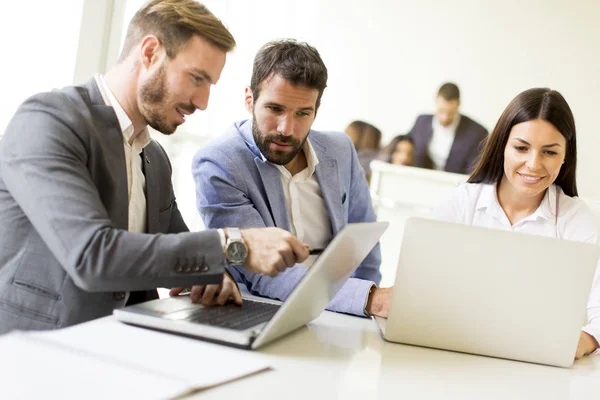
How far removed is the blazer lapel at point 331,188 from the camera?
Result: 2.03 metres

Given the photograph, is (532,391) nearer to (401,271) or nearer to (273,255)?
(401,271)

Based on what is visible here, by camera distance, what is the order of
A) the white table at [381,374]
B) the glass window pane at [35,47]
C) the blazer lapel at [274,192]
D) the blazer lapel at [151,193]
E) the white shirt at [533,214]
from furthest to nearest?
1. the glass window pane at [35,47]
2. the white shirt at [533,214]
3. the blazer lapel at [274,192]
4. the blazer lapel at [151,193]
5. the white table at [381,374]

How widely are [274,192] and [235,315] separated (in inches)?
27.9

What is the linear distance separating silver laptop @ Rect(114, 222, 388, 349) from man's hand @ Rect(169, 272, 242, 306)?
24 mm

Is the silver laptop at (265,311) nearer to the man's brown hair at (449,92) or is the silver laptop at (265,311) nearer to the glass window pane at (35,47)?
the glass window pane at (35,47)

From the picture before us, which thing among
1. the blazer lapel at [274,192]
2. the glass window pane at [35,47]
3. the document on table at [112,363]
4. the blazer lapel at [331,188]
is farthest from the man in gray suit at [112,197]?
the glass window pane at [35,47]

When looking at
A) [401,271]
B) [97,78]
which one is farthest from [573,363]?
[97,78]

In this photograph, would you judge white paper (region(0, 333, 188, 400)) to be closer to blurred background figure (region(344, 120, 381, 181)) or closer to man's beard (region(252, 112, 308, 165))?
man's beard (region(252, 112, 308, 165))

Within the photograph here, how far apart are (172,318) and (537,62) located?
383 cm

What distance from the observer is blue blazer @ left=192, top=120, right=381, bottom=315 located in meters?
1.62

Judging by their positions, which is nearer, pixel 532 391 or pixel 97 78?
pixel 532 391

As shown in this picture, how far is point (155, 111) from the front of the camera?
4.83ft

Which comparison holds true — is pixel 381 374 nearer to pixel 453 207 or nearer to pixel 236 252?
pixel 236 252

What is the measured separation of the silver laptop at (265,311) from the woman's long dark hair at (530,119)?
3.25 feet
